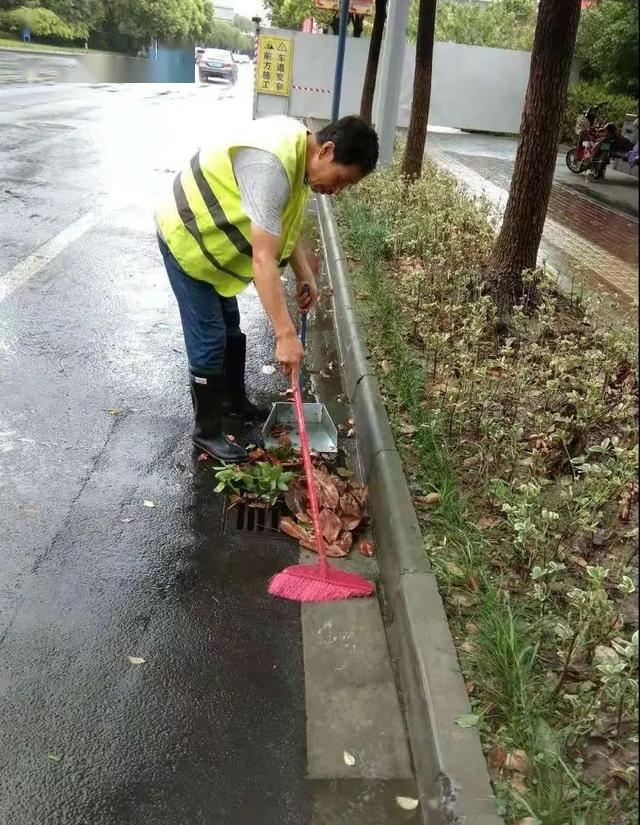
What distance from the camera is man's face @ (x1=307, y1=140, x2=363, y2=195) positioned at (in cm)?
299

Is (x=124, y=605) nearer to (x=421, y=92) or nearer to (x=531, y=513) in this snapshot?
(x=531, y=513)

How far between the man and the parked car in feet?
113

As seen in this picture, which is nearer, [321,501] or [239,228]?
[239,228]

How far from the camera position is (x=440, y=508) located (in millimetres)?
3092

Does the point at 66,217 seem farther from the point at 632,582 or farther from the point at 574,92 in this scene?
the point at 574,92

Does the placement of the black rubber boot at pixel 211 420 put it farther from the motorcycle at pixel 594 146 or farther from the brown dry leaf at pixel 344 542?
the motorcycle at pixel 594 146

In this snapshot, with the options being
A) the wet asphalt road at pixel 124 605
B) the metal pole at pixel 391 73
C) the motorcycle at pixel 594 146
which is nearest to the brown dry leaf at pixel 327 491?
the wet asphalt road at pixel 124 605

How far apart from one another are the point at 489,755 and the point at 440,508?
1.18 meters

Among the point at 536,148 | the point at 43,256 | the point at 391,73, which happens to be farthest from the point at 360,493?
the point at 391,73

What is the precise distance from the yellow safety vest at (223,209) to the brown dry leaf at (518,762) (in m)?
2.14

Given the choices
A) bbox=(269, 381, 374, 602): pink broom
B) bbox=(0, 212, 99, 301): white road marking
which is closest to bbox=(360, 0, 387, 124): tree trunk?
bbox=(0, 212, 99, 301): white road marking

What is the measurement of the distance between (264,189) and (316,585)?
5.11 feet

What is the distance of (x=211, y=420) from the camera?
148 inches

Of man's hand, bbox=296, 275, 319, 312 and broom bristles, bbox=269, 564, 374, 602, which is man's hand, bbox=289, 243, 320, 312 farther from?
broom bristles, bbox=269, 564, 374, 602
